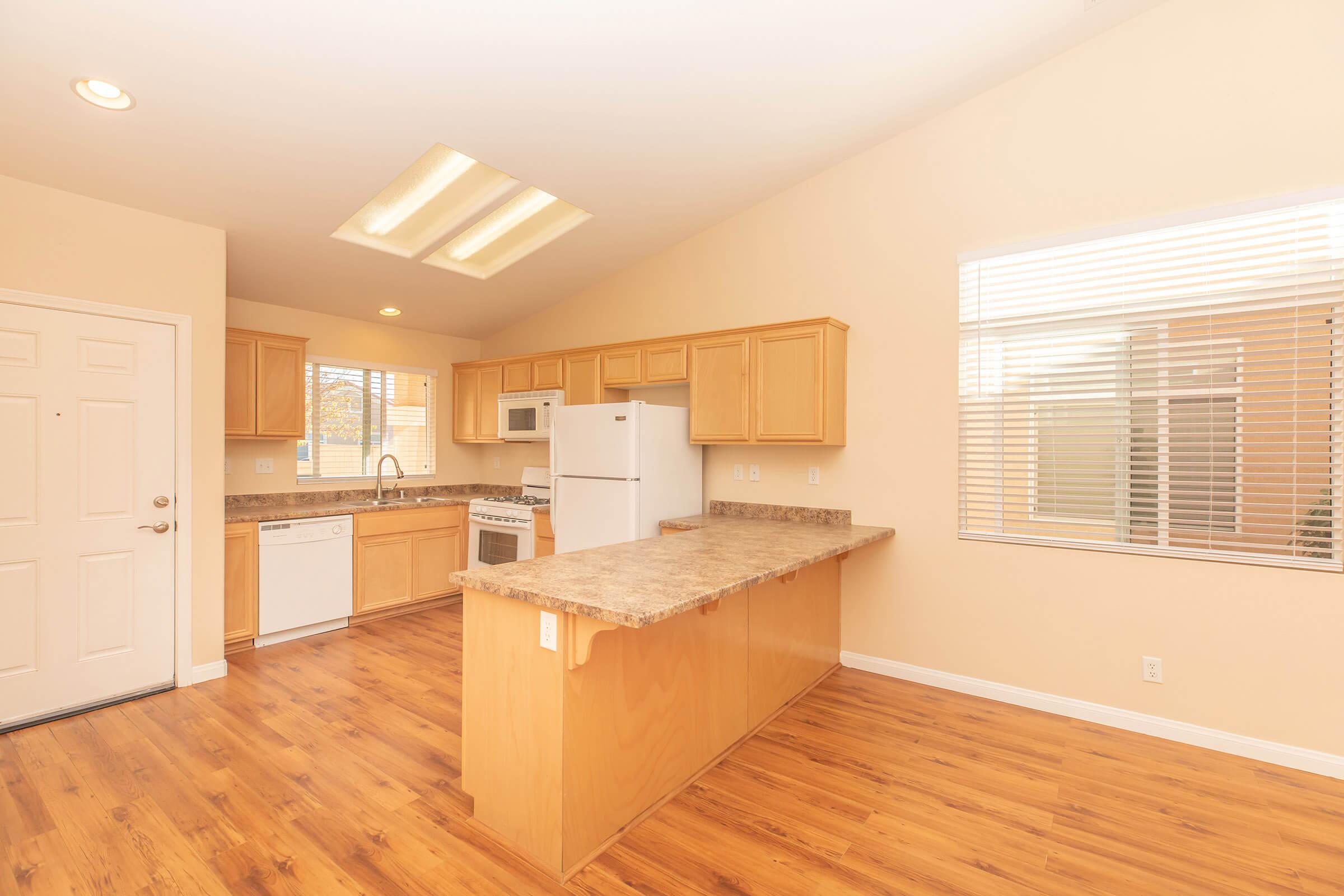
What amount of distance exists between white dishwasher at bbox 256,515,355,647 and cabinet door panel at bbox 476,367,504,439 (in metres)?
1.48

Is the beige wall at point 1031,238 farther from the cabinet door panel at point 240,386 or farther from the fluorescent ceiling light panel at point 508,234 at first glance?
the cabinet door panel at point 240,386

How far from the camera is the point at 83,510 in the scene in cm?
308

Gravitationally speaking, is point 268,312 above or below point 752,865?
above

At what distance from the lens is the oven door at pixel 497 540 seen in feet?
15.3

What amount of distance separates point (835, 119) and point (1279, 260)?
6.88 feet

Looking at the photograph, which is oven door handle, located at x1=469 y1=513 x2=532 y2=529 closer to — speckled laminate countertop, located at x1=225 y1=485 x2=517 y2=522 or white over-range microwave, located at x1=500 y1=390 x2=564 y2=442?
speckled laminate countertop, located at x1=225 y1=485 x2=517 y2=522

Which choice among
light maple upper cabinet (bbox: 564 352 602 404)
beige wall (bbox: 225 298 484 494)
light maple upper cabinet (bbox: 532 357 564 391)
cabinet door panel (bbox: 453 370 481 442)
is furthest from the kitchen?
cabinet door panel (bbox: 453 370 481 442)

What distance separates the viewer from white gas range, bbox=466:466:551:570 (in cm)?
467

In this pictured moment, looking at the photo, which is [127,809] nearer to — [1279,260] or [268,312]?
[268,312]

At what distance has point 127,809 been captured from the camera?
7.29ft

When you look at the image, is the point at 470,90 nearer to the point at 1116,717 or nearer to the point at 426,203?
the point at 426,203

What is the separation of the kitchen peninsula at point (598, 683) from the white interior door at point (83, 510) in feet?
7.62

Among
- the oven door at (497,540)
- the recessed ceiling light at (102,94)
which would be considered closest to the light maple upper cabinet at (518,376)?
the oven door at (497,540)

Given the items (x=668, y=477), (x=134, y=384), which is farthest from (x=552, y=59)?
(x=134, y=384)
